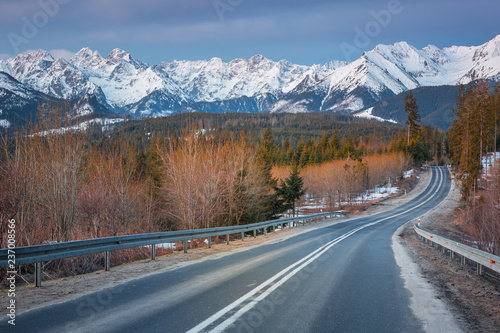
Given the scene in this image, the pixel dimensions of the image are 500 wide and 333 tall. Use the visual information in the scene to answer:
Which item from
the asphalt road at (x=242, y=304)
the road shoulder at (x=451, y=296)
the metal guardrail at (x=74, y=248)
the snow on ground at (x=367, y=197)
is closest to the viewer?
the asphalt road at (x=242, y=304)

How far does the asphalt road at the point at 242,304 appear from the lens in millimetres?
5047

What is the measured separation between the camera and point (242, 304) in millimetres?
6031

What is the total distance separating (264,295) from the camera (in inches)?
262

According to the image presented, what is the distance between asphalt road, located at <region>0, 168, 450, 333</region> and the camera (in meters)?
5.05

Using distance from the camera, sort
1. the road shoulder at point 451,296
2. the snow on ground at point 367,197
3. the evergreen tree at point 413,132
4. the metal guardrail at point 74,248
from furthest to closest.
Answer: the evergreen tree at point 413,132 < the snow on ground at point 367,197 < the metal guardrail at point 74,248 < the road shoulder at point 451,296

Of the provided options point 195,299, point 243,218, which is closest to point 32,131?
point 195,299

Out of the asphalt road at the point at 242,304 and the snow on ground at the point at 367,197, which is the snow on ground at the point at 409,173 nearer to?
the snow on ground at the point at 367,197

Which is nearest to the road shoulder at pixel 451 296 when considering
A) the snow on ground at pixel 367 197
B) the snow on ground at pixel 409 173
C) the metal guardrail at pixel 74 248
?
the metal guardrail at pixel 74 248

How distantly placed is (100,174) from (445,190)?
84.4 metres

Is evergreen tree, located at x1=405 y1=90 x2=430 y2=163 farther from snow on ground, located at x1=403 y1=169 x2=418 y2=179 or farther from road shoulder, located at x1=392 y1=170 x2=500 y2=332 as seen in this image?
road shoulder, located at x1=392 y1=170 x2=500 y2=332

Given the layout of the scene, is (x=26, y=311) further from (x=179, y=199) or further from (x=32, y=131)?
(x=179, y=199)

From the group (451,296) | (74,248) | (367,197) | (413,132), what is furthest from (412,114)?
(74,248)

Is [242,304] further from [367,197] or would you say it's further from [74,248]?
[367,197]

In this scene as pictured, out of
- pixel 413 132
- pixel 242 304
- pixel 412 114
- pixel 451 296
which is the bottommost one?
pixel 451 296
